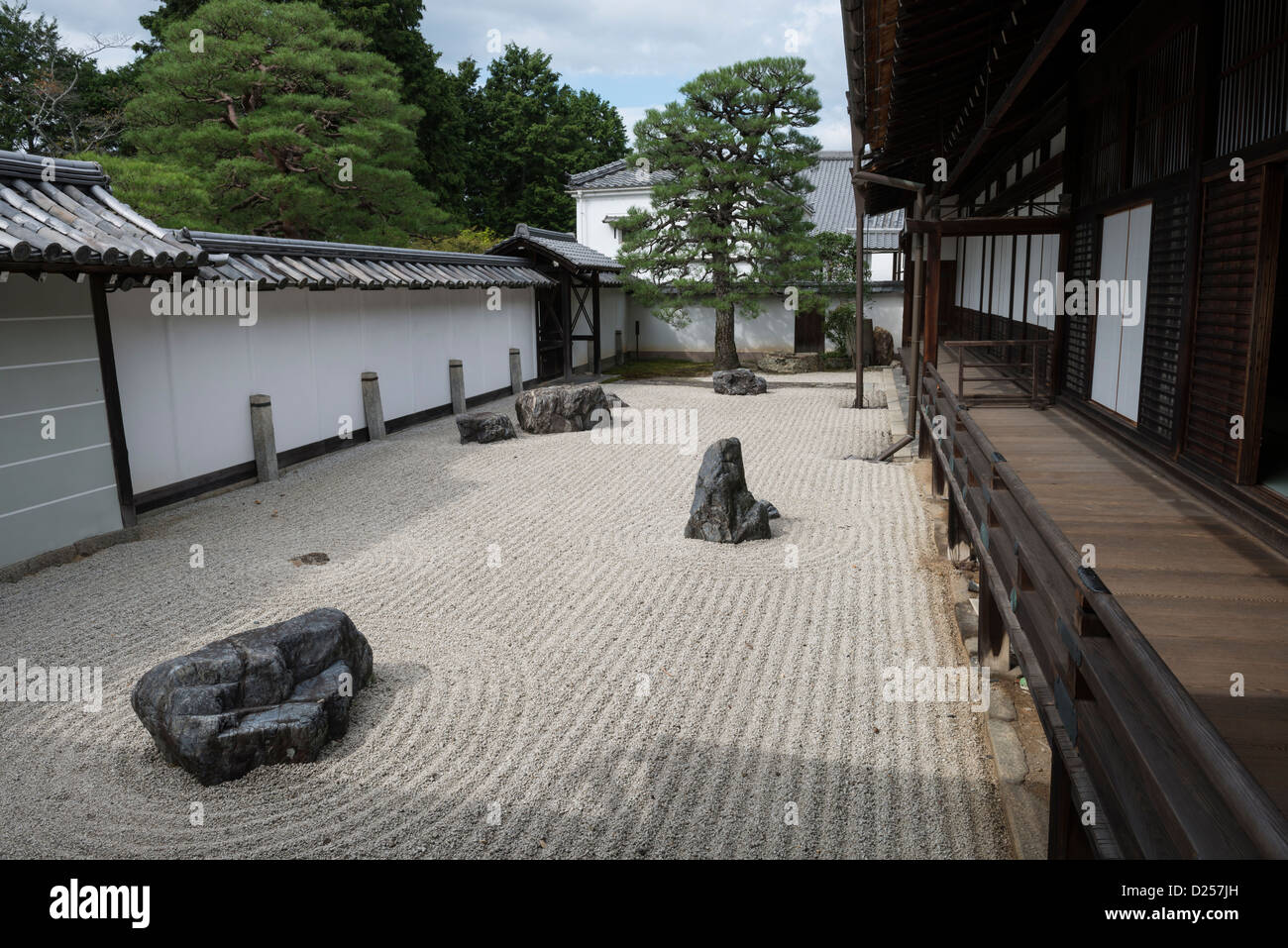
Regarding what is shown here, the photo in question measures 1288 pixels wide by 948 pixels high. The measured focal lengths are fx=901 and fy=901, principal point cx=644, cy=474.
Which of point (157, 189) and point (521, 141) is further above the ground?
point (521, 141)

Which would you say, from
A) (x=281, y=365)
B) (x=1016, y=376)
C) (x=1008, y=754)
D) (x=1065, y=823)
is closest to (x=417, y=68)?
(x=281, y=365)

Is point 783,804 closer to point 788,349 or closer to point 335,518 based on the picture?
point 335,518

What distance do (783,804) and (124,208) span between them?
8.23 m

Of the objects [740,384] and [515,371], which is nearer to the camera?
[515,371]

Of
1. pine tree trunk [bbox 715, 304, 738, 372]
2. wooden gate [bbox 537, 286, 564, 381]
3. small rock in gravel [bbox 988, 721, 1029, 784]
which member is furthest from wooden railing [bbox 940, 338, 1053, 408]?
pine tree trunk [bbox 715, 304, 738, 372]

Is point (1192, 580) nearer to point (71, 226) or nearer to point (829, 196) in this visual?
point (71, 226)

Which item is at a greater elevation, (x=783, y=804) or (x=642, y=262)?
(x=642, y=262)

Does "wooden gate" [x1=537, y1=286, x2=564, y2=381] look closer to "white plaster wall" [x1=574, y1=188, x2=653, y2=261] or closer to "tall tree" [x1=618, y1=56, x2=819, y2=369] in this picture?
"tall tree" [x1=618, y1=56, x2=819, y2=369]

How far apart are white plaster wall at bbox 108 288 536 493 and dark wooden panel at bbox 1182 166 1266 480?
9.75m

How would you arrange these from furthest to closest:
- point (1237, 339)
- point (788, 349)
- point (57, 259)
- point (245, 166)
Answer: point (788, 349) → point (245, 166) → point (57, 259) → point (1237, 339)

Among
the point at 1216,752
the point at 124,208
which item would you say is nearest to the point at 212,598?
the point at 124,208

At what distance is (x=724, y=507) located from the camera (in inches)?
346

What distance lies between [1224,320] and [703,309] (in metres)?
24.7

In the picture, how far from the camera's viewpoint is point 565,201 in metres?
38.4
